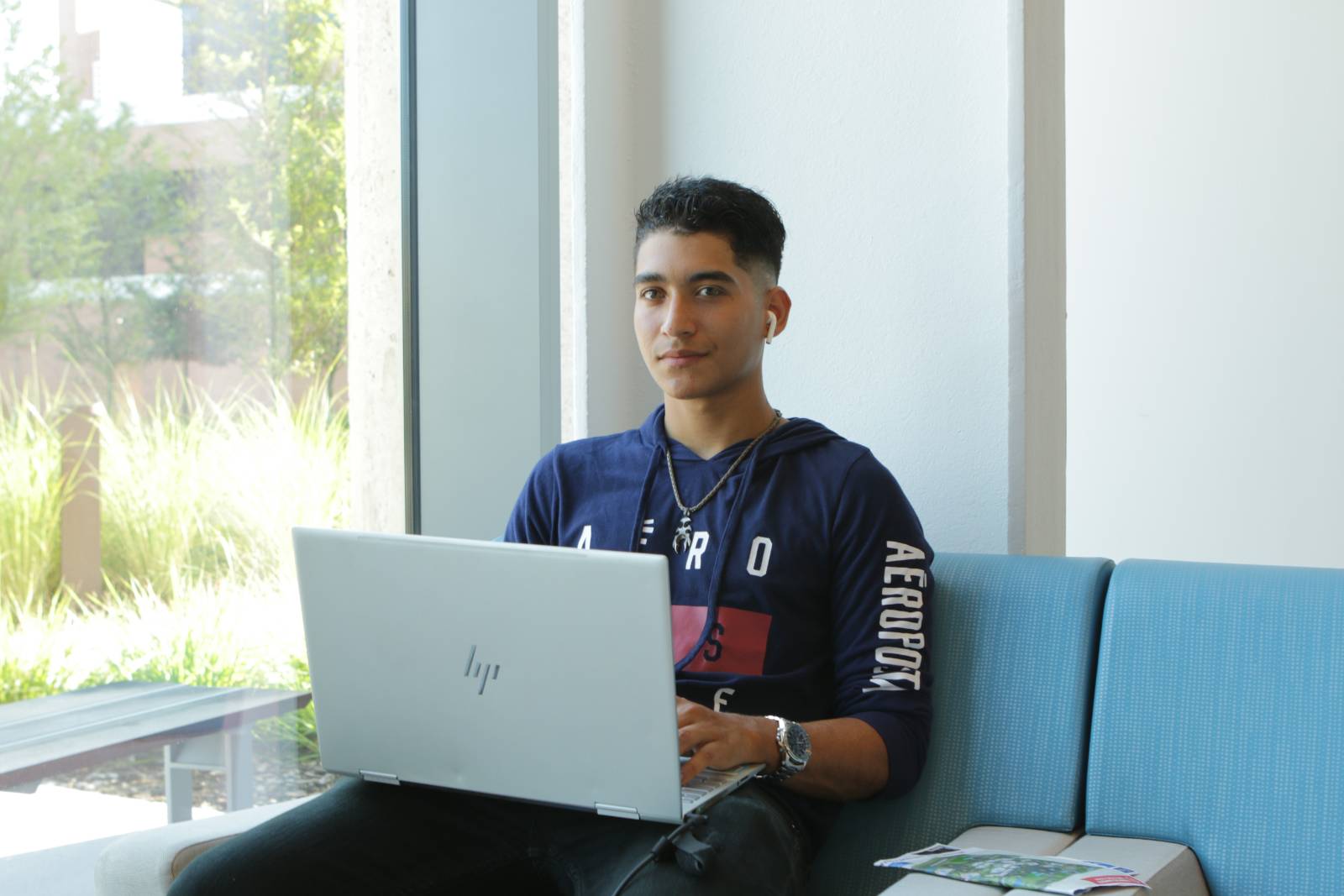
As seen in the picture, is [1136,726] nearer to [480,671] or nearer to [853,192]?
[480,671]

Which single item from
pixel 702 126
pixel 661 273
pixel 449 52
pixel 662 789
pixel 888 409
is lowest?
pixel 662 789

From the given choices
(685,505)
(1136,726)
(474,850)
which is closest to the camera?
(474,850)

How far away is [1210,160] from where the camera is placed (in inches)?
151

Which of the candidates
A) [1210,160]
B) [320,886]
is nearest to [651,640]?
[320,886]

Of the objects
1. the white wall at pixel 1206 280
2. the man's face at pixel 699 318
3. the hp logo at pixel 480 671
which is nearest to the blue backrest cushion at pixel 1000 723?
the man's face at pixel 699 318

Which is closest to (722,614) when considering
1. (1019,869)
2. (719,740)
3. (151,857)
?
(719,740)

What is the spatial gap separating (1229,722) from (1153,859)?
8.5 inches

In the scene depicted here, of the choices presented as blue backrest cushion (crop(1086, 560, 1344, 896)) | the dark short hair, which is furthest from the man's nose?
blue backrest cushion (crop(1086, 560, 1344, 896))

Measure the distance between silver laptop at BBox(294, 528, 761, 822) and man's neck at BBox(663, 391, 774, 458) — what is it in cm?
58

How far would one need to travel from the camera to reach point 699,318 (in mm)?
1890

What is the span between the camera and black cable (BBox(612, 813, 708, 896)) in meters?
1.34

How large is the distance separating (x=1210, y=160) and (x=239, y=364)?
2.88m

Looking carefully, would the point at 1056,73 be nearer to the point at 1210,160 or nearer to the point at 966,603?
the point at 966,603

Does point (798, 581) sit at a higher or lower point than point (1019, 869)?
higher
